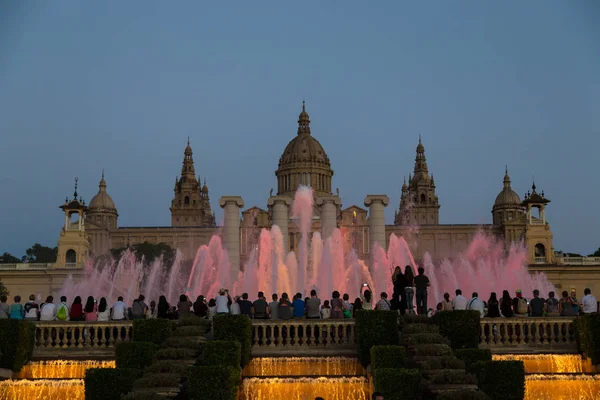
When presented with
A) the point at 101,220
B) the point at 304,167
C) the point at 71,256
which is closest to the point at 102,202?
the point at 101,220

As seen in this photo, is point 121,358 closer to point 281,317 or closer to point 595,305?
point 281,317

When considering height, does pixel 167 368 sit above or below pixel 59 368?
below

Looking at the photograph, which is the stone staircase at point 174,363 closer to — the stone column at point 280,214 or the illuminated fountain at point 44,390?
the illuminated fountain at point 44,390

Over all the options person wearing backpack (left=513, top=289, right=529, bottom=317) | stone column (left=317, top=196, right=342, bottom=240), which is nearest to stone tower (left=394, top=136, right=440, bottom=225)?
stone column (left=317, top=196, right=342, bottom=240)

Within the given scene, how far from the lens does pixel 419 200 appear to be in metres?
166

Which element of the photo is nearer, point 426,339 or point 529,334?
point 426,339

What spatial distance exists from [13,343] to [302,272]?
30815 millimetres

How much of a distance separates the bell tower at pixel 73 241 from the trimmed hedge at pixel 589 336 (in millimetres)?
107010

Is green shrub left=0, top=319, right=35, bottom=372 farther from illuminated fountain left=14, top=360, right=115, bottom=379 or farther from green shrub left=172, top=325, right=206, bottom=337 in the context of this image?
green shrub left=172, top=325, right=206, bottom=337

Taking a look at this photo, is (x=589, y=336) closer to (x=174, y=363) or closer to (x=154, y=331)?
(x=174, y=363)

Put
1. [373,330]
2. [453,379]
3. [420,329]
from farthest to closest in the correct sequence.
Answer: [373,330] < [420,329] < [453,379]

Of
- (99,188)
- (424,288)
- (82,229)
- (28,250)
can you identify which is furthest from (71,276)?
(424,288)

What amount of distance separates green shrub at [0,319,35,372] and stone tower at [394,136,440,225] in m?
137

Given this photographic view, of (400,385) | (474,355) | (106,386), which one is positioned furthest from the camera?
(474,355)
